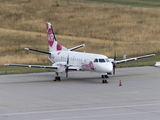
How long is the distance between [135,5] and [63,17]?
21093 mm

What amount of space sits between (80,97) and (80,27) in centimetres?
6475

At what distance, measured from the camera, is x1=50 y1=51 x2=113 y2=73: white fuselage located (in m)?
37.2

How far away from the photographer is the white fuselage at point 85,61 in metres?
37.2

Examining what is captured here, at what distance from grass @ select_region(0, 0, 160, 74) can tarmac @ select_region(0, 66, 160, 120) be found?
68.1 feet

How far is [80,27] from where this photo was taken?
9500 centimetres

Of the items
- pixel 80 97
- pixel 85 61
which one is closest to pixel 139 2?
pixel 85 61

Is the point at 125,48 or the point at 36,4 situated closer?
the point at 125,48

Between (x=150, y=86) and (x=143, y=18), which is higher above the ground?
(x=143, y=18)

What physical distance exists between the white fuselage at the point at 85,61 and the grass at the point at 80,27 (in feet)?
59.3

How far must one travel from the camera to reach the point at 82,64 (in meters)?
39.3

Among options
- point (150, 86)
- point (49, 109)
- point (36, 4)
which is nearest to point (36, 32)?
point (36, 4)

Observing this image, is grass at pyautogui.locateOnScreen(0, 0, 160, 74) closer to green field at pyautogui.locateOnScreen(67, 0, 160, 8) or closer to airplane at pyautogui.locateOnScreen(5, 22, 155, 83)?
green field at pyautogui.locateOnScreen(67, 0, 160, 8)

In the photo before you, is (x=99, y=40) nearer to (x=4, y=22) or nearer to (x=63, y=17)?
(x=63, y=17)

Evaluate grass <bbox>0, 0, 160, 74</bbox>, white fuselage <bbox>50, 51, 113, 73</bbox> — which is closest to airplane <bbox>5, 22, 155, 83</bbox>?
white fuselage <bbox>50, 51, 113, 73</bbox>
